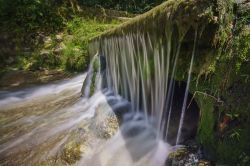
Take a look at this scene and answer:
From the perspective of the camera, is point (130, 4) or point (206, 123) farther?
→ point (130, 4)

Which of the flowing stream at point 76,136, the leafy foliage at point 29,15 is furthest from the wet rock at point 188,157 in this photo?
the leafy foliage at point 29,15

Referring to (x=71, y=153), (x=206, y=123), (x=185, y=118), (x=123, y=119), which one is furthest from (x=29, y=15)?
(x=206, y=123)

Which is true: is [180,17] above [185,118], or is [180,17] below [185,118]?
above

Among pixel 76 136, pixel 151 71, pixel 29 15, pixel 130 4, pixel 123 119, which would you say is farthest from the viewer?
pixel 130 4

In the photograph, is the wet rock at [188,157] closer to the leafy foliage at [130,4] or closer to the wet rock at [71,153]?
the wet rock at [71,153]

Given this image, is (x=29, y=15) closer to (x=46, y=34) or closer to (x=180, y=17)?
(x=46, y=34)

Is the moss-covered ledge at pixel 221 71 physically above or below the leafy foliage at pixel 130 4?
below

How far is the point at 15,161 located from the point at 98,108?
2190mm

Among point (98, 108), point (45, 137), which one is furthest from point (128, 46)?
point (45, 137)

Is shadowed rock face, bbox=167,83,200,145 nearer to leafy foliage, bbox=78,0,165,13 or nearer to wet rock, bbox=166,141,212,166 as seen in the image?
wet rock, bbox=166,141,212,166

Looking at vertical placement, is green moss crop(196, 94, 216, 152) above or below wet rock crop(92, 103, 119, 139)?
above

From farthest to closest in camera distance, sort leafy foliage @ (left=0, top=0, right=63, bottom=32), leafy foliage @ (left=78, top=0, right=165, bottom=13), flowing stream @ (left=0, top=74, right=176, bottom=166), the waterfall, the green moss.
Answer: leafy foliage @ (left=78, top=0, right=165, bottom=13), leafy foliage @ (left=0, top=0, right=63, bottom=32), flowing stream @ (left=0, top=74, right=176, bottom=166), the waterfall, the green moss

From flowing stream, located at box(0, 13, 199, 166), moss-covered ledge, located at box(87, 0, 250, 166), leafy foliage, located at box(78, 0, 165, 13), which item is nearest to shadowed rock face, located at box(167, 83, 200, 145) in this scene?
flowing stream, located at box(0, 13, 199, 166)

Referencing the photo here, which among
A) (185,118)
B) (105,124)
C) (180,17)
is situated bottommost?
(105,124)
